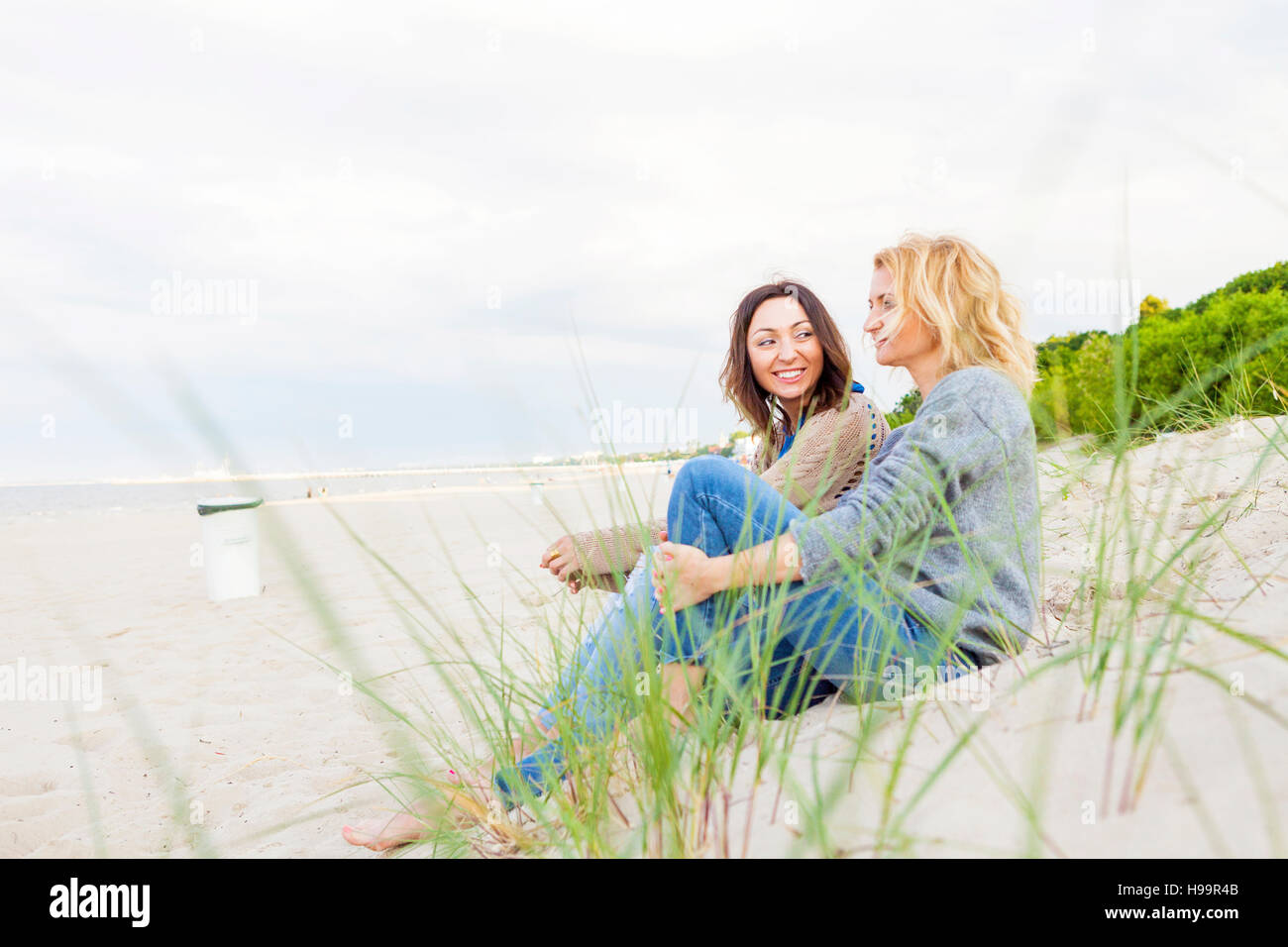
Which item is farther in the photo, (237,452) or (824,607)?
(824,607)

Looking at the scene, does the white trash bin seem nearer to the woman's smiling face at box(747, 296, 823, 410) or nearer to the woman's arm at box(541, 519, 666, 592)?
the woman's arm at box(541, 519, 666, 592)

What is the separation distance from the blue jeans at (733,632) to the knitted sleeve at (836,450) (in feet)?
1.31

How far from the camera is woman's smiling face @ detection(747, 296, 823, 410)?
270 centimetres

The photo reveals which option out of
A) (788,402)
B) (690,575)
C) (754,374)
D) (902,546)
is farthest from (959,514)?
(754,374)

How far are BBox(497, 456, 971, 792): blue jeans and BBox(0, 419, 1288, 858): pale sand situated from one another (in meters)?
0.13

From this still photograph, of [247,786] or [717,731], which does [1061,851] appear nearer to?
[717,731]

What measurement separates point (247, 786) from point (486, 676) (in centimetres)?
145

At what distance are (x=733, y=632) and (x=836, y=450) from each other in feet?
2.85

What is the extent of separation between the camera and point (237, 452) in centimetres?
71

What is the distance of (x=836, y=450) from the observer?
238 cm
